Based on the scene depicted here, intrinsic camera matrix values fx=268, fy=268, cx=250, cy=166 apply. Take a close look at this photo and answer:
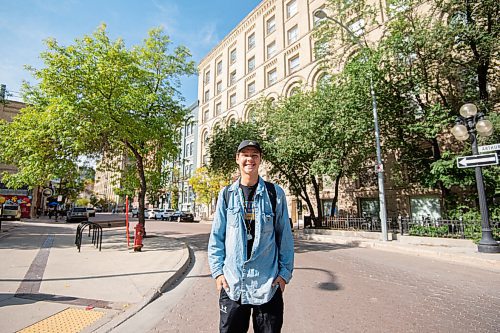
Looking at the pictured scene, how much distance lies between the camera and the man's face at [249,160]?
8.26 ft

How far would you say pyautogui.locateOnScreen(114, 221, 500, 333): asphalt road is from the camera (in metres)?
3.78

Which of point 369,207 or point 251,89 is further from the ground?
point 251,89

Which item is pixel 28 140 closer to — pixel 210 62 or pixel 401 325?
pixel 401 325

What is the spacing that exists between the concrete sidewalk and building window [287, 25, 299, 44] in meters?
26.9

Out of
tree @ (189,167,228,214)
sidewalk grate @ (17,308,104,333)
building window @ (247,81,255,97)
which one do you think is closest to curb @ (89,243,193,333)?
sidewalk grate @ (17,308,104,333)

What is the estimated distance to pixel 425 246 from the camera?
11180 mm

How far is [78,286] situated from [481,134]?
13022 mm

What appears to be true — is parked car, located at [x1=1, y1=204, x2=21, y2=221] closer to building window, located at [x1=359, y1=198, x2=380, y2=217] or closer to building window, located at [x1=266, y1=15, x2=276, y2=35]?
building window, located at [x1=359, y1=198, x2=380, y2=217]

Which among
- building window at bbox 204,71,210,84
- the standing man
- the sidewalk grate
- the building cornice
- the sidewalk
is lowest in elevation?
the sidewalk

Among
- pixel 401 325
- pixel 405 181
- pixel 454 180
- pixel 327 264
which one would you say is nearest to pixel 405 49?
pixel 454 180

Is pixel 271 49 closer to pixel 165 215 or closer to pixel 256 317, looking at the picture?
pixel 165 215

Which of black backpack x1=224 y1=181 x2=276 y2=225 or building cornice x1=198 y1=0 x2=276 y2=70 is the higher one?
building cornice x1=198 y1=0 x2=276 y2=70

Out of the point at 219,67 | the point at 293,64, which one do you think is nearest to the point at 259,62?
the point at 293,64

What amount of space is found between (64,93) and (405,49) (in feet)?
49.3
